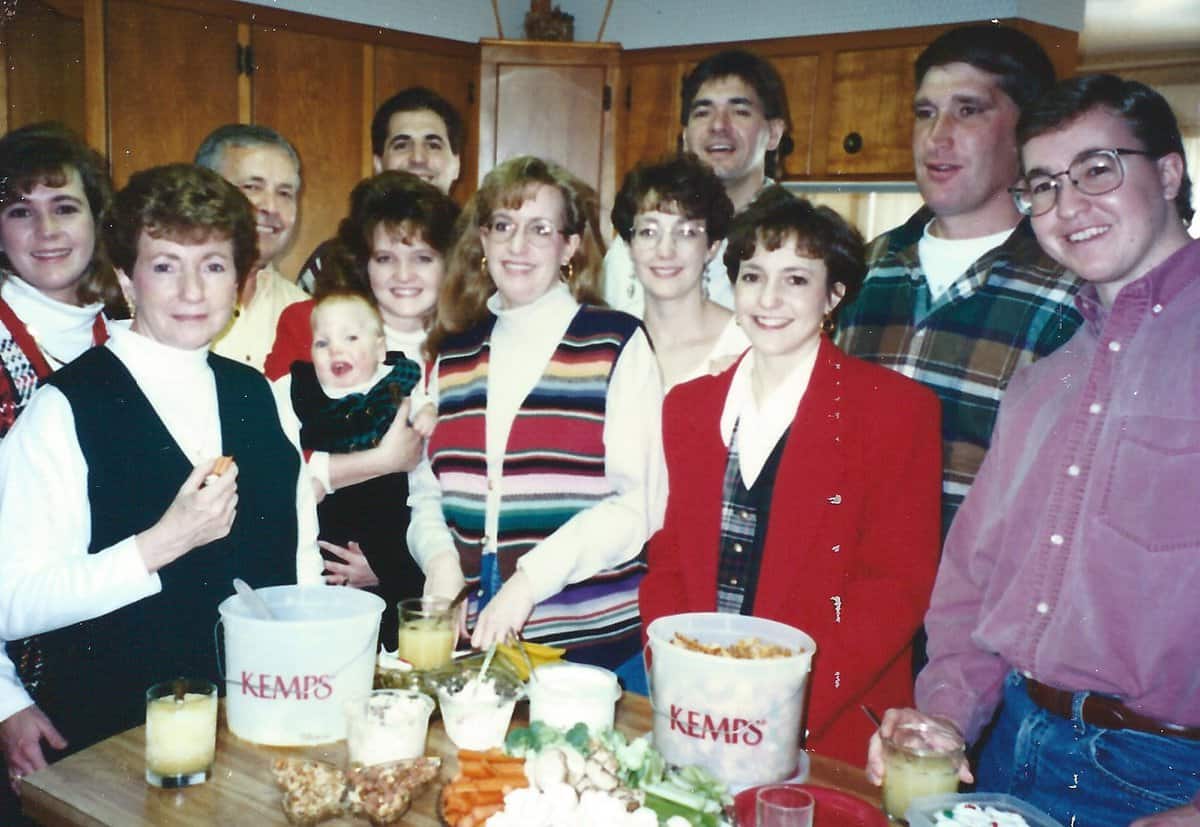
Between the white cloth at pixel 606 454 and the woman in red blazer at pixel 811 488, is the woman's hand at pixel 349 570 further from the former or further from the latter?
the woman in red blazer at pixel 811 488

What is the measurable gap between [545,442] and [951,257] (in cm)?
101

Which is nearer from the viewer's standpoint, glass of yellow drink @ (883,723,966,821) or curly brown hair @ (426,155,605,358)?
glass of yellow drink @ (883,723,966,821)

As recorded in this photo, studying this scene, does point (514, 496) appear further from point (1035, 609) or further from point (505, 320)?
point (1035, 609)

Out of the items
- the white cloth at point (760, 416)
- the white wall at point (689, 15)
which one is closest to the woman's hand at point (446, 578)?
the white cloth at point (760, 416)

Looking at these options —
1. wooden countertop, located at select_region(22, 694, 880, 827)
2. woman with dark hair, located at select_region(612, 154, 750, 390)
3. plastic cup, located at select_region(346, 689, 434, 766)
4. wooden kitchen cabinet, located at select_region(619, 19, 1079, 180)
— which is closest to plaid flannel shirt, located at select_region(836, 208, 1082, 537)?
woman with dark hair, located at select_region(612, 154, 750, 390)

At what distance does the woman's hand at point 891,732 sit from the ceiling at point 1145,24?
257cm

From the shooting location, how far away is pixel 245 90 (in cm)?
384

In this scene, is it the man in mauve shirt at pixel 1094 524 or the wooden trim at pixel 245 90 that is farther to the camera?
the wooden trim at pixel 245 90

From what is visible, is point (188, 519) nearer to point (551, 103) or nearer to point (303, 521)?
point (303, 521)

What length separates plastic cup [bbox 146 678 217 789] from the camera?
1.22 m

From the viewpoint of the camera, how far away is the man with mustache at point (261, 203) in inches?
96.2

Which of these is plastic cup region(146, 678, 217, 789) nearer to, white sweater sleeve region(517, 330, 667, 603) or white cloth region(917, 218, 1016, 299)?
white sweater sleeve region(517, 330, 667, 603)

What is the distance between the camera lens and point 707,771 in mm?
1235

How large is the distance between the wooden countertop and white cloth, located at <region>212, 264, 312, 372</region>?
Result: 1208 mm
